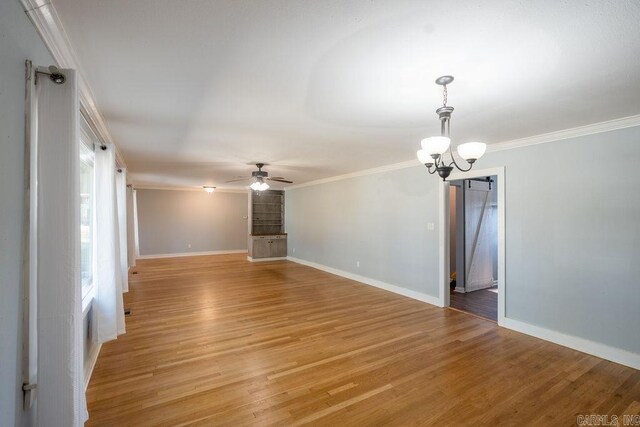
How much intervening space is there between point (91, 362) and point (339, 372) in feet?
7.76

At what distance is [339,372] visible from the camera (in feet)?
8.83

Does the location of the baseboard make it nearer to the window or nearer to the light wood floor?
the light wood floor

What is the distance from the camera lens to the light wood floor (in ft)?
7.04

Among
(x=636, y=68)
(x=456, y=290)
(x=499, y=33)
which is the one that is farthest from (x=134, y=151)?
(x=456, y=290)

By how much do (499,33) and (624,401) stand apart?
9.66 ft

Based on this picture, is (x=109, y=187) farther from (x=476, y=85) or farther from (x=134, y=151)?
(x=476, y=85)

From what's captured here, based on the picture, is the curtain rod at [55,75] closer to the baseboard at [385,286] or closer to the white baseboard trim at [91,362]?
the white baseboard trim at [91,362]

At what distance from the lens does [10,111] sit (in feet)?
3.80

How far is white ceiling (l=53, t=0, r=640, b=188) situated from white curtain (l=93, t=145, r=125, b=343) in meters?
0.50

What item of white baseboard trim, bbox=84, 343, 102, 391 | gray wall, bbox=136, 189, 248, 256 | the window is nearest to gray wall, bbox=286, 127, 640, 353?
white baseboard trim, bbox=84, 343, 102, 391

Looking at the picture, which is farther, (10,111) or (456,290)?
(456,290)

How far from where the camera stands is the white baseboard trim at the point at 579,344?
2.87 metres

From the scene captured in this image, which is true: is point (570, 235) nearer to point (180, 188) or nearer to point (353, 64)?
point (353, 64)

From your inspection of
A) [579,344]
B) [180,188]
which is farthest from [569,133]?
[180,188]
